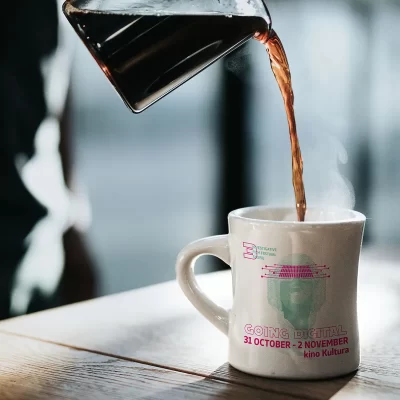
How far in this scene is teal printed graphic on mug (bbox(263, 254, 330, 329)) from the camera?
0.67 metres

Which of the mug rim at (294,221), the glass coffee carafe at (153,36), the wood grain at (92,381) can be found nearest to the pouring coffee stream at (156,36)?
the glass coffee carafe at (153,36)

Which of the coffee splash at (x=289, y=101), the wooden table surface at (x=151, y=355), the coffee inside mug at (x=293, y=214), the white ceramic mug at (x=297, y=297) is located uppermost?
the coffee splash at (x=289, y=101)

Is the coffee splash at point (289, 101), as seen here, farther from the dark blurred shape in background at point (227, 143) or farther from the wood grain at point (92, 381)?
the dark blurred shape in background at point (227, 143)

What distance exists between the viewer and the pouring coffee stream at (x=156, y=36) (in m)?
0.67

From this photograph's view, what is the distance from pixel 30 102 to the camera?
151cm

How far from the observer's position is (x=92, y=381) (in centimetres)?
68

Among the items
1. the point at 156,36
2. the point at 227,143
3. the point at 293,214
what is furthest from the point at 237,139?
the point at 156,36

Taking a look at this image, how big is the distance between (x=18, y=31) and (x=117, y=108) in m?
0.51

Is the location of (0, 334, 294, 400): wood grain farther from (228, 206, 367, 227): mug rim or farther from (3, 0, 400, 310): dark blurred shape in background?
(3, 0, 400, 310): dark blurred shape in background

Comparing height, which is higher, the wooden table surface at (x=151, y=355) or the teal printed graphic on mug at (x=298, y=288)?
the teal printed graphic on mug at (x=298, y=288)

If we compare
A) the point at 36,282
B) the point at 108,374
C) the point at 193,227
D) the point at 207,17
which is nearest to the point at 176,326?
the point at 108,374

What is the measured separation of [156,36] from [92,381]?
1.08ft

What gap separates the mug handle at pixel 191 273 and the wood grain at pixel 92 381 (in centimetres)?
8

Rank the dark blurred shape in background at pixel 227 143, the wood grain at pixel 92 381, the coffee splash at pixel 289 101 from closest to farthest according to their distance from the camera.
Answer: the wood grain at pixel 92 381, the coffee splash at pixel 289 101, the dark blurred shape in background at pixel 227 143
